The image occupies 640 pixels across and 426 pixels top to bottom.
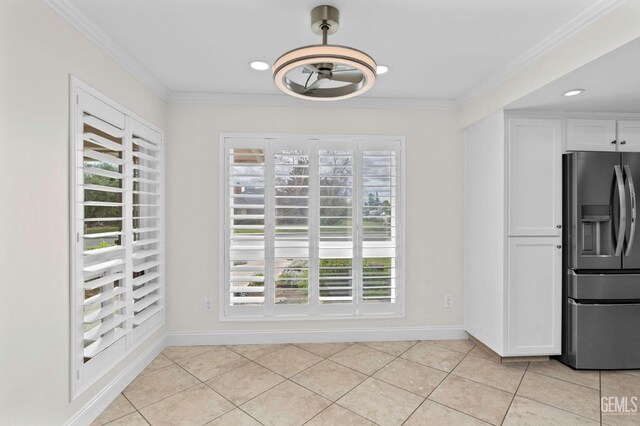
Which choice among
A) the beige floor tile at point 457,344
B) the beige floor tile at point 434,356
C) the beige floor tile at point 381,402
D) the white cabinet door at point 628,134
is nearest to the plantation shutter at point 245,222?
the beige floor tile at point 381,402

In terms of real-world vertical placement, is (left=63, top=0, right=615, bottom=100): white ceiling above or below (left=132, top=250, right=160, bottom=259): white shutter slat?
above

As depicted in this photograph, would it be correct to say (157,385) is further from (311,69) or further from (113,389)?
(311,69)

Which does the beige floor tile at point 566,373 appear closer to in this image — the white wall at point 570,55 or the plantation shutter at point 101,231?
the white wall at point 570,55

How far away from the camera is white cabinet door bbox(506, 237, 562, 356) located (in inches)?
111

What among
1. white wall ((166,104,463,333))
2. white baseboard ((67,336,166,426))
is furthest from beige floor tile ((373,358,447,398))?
white baseboard ((67,336,166,426))

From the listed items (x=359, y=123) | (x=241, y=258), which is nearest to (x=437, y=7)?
(x=359, y=123)

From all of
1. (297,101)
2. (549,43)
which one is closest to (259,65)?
(297,101)

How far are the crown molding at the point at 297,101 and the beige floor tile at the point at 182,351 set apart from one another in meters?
2.39

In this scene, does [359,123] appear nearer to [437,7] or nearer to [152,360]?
[437,7]

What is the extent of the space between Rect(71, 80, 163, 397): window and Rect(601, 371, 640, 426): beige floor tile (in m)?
3.31

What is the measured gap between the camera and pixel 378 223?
11.0ft

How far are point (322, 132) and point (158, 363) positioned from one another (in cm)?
261

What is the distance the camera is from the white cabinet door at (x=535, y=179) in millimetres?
2812

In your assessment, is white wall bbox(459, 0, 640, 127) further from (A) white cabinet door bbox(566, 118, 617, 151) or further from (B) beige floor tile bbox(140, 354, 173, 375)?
(B) beige floor tile bbox(140, 354, 173, 375)
